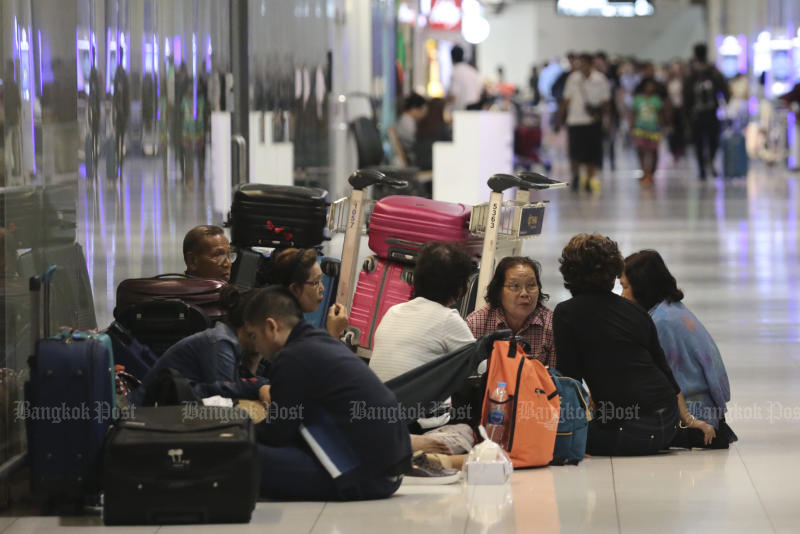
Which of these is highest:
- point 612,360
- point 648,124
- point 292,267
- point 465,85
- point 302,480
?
point 465,85

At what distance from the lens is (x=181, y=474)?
4.04m

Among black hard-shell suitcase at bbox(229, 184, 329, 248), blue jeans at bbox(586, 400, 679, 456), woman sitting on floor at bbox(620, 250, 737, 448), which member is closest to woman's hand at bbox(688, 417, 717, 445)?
woman sitting on floor at bbox(620, 250, 737, 448)

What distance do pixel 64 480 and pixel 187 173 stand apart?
323 cm

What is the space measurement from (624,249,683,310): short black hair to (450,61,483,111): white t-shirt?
12.9m

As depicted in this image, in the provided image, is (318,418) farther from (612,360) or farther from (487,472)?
(612,360)

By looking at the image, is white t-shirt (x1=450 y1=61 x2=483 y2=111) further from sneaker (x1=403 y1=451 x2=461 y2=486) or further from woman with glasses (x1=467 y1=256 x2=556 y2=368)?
sneaker (x1=403 y1=451 x2=461 y2=486)

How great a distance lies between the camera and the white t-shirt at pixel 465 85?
18.3 metres

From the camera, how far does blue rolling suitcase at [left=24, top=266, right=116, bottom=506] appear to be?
4.17m

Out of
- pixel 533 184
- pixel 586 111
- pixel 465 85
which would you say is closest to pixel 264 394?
pixel 533 184

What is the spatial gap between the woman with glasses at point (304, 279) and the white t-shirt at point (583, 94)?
1375cm

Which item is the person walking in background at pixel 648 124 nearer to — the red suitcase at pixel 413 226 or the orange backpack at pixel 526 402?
the red suitcase at pixel 413 226

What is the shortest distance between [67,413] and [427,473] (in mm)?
1294

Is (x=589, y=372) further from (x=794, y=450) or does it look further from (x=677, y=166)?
(x=677, y=166)

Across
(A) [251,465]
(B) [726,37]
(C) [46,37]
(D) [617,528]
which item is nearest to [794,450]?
(D) [617,528]
